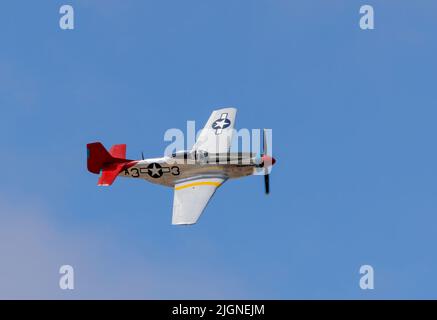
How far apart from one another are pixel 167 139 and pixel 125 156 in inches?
148

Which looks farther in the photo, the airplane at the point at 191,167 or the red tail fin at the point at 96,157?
the red tail fin at the point at 96,157

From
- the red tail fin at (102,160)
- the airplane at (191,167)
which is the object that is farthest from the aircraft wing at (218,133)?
the red tail fin at (102,160)

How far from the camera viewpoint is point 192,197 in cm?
5072

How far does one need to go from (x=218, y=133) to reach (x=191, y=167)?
163 inches

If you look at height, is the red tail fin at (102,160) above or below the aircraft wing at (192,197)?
above

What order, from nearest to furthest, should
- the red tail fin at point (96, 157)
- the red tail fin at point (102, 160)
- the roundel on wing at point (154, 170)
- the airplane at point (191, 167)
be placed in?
1. the airplane at point (191, 167)
2. the roundel on wing at point (154, 170)
3. the red tail fin at point (102, 160)
4. the red tail fin at point (96, 157)

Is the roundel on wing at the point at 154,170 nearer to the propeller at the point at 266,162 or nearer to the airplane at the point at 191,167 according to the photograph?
the airplane at the point at 191,167

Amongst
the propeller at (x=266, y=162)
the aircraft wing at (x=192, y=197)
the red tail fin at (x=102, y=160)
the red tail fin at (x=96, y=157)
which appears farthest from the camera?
the red tail fin at (x=96, y=157)

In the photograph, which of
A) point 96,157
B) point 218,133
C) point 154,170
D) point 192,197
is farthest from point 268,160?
point 96,157

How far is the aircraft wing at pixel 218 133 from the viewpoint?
180ft

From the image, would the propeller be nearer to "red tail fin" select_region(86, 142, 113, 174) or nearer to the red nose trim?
the red nose trim

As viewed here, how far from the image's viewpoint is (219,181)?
171 feet
